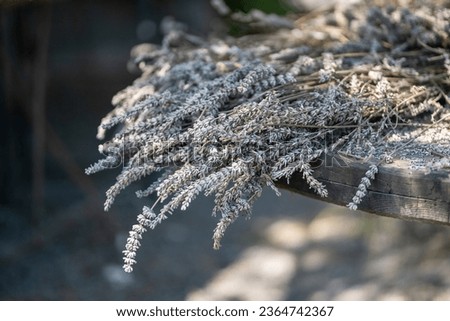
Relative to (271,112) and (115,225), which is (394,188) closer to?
(271,112)

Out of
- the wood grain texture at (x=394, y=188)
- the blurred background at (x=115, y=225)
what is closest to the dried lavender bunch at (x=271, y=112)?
the wood grain texture at (x=394, y=188)

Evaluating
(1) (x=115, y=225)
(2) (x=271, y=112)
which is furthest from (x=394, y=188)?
(1) (x=115, y=225)

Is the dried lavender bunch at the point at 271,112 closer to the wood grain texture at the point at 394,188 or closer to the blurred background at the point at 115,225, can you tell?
the wood grain texture at the point at 394,188

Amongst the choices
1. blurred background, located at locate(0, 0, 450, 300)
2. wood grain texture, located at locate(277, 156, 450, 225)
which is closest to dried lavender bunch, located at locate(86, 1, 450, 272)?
wood grain texture, located at locate(277, 156, 450, 225)

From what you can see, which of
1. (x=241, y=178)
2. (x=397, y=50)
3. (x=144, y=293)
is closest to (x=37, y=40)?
(x=144, y=293)

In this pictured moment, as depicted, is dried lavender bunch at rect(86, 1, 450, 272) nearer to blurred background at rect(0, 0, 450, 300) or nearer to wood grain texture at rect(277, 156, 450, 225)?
wood grain texture at rect(277, 156, 450, 225)

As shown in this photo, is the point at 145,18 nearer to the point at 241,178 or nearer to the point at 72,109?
the point at 72,109
